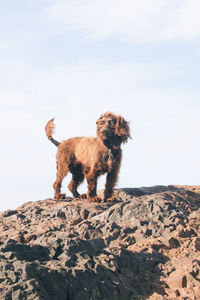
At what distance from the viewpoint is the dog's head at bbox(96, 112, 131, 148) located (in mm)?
15328

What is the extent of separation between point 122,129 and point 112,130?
36cm

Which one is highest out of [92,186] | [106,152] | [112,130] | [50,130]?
[50,130]

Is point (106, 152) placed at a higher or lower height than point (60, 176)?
higher

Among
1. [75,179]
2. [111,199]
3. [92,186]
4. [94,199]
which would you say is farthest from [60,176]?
[111,199]

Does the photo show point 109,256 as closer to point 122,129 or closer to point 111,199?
point 111,199

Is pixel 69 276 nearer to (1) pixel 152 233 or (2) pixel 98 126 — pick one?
(1) pixel 152 233

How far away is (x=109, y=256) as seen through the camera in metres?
8.88

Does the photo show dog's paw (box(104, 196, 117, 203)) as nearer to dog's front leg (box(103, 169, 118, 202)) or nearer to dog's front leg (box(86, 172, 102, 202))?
dog's front leg (box(103, 169, 118, 202))

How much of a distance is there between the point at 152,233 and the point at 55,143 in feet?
28.6

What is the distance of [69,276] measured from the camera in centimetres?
776

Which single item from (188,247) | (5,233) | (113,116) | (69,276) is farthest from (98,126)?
(69,276)

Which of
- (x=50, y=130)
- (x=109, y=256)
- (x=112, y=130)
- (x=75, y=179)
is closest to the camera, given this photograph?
(x=109, y=256)

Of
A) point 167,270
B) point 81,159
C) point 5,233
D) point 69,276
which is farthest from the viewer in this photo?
point 81,159

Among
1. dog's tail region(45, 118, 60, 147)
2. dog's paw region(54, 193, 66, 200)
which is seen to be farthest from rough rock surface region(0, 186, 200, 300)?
dog's tail region(45, 118, 60, 147)
